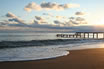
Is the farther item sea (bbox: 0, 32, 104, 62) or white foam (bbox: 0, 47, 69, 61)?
sea (bbox: 0, 32, 104, 62)

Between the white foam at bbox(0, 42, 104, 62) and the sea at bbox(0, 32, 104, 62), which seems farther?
the sea at bbox(0, 32, 104, 62)

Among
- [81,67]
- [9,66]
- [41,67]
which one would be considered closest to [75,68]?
[81,67]

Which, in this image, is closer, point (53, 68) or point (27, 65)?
point (53, 68)

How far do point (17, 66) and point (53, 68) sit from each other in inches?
65.2

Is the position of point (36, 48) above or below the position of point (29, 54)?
below

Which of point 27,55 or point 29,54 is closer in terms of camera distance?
point 27,55

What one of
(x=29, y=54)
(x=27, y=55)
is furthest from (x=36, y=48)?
(x=27, y=55)

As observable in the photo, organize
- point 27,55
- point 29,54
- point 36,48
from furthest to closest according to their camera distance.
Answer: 1. point 36,48
2. point 29,54
3. point 27,55

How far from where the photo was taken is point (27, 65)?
303 inches

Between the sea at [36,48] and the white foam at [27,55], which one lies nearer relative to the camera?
the white foam at [27,55]

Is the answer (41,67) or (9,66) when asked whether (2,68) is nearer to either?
(9,66)

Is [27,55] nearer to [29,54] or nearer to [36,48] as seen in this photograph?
[29,54]

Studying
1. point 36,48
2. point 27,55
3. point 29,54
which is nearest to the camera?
point 27,55

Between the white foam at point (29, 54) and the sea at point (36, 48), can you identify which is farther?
the sea at point (36, 48)
